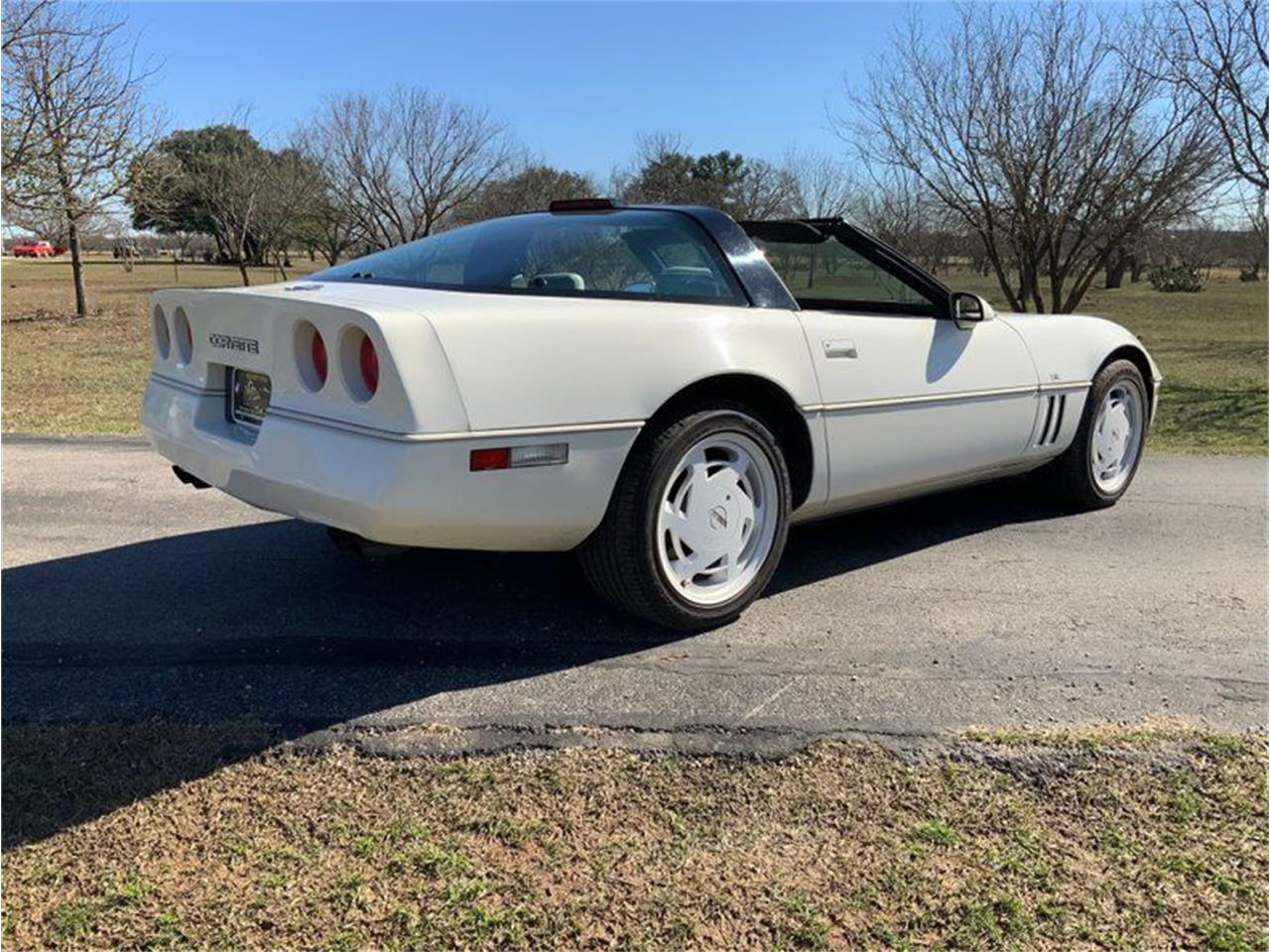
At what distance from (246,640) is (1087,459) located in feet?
12.8

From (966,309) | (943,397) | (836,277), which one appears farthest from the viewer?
(836,277)

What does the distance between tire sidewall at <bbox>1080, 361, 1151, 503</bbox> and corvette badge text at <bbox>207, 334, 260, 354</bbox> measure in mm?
3729

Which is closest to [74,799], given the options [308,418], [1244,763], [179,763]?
[179,763]

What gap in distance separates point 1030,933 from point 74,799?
2098 millimetres

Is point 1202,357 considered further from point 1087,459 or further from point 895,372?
point 895,372

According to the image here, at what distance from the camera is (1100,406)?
191 inches

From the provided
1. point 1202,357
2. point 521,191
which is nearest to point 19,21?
point 521,191

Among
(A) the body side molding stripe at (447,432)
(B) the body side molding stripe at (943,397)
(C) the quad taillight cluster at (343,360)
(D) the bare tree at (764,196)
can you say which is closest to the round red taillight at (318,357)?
(C) the quad taillight cluster at (343,360)

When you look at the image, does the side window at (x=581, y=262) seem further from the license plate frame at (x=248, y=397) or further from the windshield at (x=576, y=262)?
the license plate frame at (x=248, y=397)

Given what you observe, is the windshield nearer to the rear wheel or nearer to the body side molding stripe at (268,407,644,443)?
the body side molding stripe at (268,407,644,443)

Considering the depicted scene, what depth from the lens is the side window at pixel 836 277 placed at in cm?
415

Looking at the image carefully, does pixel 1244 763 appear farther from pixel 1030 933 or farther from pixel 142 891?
pixel 142 891

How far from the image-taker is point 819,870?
211 cm

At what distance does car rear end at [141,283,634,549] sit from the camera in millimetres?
2639
